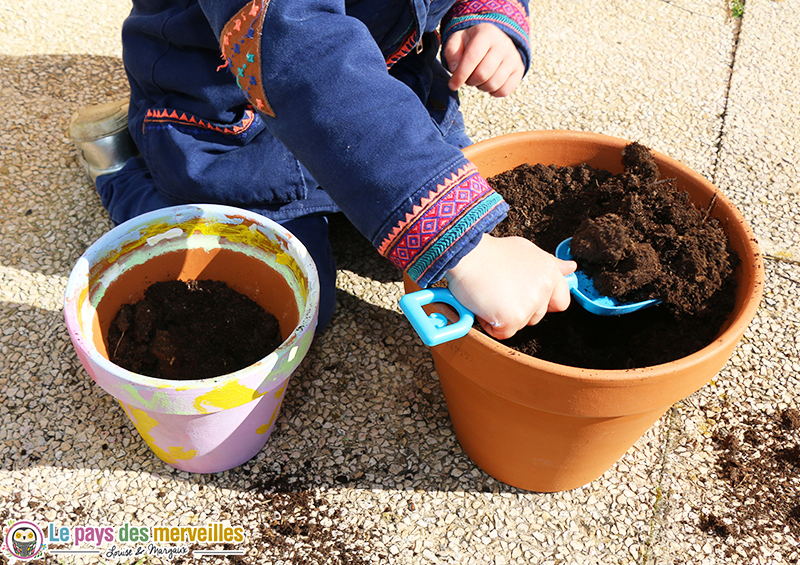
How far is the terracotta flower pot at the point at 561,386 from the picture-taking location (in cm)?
117

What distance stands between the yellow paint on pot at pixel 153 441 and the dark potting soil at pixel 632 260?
0.82 m

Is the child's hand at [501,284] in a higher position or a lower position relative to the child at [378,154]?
lower

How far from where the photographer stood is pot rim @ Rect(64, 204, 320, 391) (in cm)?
123

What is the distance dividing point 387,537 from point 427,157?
93cm

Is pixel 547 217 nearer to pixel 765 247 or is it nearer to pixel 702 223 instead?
pixel 702 223

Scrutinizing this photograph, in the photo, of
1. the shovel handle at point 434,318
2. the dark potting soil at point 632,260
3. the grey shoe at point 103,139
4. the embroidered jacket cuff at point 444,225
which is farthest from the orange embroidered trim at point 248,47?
the grey shoe at point 103,139

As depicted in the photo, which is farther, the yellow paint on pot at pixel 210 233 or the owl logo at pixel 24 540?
the yellow paint on pot at pixel 210 233

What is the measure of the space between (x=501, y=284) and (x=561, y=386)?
0.76 feet

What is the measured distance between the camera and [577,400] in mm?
1187

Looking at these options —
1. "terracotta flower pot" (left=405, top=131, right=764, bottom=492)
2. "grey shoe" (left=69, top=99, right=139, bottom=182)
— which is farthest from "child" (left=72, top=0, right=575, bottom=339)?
"grey shoe" (left=69, top=99, right=139, bottom=182)

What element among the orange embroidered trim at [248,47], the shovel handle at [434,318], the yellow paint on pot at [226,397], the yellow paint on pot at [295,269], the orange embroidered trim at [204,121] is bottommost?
the yellow paint on pot at [226,397]

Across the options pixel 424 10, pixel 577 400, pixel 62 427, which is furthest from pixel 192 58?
pixel 577 400

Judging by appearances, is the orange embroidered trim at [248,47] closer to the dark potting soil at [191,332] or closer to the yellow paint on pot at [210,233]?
the yellow paint on pot at [210,233]

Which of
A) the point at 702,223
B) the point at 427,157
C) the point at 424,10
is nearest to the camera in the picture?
the point at 427,157
